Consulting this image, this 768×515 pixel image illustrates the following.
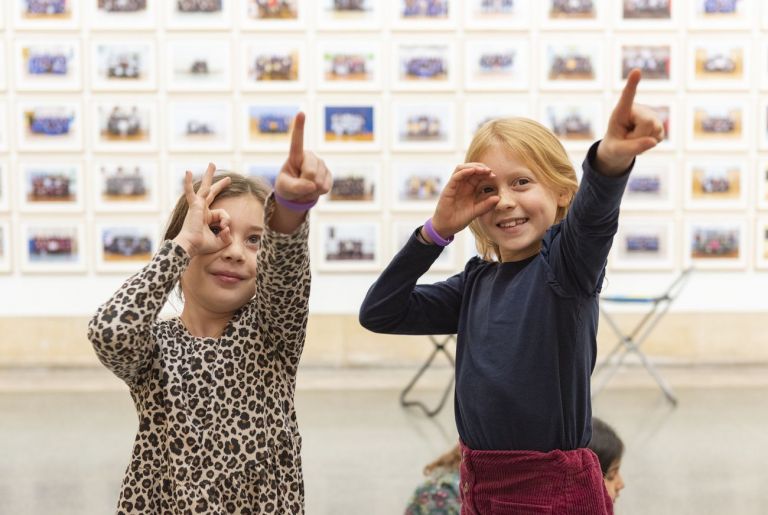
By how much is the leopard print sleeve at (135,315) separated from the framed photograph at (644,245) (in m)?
6.39

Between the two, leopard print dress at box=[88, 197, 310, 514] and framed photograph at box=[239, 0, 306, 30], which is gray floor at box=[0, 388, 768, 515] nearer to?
Result: leopard print dress at box=[88, 197, 310, 514]

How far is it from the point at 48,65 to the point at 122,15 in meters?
0.75

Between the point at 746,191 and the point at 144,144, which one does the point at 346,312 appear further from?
the point at 746,191

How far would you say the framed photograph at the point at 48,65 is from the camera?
7457 millimetres

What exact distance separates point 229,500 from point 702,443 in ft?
13.8

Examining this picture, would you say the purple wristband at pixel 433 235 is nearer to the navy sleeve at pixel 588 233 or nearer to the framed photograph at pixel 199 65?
the navy sleeve at pixel 588 233

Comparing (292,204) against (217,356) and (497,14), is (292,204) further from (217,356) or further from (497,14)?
(497,14)

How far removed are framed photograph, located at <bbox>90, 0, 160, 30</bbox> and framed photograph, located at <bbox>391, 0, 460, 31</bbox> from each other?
6.53 feet

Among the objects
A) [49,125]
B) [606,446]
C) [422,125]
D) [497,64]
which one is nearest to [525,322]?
[606,446]

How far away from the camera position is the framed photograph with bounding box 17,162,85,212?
7.54 m

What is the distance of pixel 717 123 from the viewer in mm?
7613

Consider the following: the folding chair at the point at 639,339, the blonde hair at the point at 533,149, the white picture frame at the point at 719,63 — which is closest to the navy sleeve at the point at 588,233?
the blonde hair at the point at 533,149

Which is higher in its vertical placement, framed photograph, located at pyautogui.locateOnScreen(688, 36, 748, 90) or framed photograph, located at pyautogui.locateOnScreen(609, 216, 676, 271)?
framed photograph, located at pyautogui.locateOnScreen(688, 36, 748, 90)

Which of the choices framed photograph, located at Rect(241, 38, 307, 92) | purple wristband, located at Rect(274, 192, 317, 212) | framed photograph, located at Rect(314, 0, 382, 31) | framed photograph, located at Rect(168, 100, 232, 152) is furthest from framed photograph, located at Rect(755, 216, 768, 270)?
purple wristband, located at Rect(274, 192, 317, 212)
